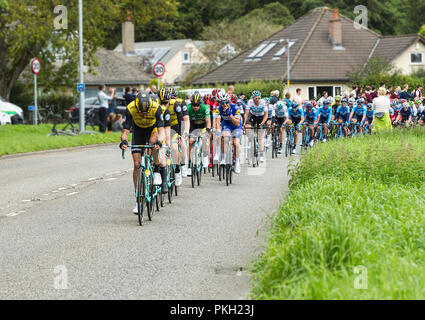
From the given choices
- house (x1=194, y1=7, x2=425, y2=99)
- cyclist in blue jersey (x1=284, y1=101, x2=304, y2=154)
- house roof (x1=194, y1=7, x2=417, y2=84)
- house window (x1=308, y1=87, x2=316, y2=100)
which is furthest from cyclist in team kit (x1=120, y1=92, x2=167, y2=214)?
house window (x1=308, y1=87, x2=316, y2=100)

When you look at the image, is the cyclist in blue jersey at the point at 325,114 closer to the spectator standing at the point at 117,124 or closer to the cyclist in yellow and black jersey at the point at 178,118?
the cyclist in yellow and black jersey at the point at 178,118

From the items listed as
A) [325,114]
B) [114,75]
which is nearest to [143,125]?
[325,114]

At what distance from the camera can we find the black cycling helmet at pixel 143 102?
11.4 meters

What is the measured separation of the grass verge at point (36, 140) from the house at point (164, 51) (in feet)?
155

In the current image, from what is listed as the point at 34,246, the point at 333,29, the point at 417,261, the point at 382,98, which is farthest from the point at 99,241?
the point at 333,29

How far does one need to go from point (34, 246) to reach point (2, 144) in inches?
668

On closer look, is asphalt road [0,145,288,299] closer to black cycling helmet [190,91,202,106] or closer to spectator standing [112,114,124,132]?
black cycling helmet [190,91,202,106]

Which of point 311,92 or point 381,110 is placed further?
point 311,92

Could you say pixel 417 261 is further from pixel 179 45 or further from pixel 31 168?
pixel 179 45

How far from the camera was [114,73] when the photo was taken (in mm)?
75875

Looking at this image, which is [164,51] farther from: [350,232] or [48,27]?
[350,232]

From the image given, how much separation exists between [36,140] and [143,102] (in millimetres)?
17176

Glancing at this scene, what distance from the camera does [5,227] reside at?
11.2 m

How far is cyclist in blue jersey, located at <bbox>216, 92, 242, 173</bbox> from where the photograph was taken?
672 inches
